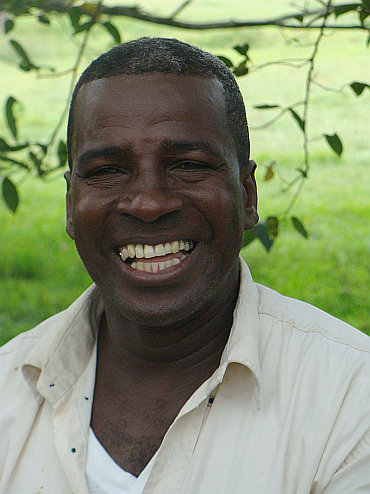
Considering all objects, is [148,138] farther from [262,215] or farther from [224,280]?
[262,215]

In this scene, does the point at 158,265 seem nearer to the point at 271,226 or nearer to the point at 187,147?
the point at 187,147

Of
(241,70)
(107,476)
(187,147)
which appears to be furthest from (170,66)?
(107,476)

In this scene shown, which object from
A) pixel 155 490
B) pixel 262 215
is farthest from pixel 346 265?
pixel 155 490

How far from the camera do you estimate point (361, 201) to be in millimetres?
5918

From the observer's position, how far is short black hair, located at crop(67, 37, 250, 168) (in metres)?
1.90

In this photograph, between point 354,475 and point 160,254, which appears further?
point 160,254

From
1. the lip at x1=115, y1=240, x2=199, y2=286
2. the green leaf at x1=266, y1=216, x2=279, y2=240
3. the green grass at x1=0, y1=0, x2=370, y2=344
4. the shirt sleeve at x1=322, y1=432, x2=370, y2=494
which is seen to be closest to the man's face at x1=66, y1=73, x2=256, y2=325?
the lip at x1=115, y1=240, x2=199, y2=286

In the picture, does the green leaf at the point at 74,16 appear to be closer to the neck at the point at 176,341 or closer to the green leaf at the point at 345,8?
the green leaf at the point at 345,8

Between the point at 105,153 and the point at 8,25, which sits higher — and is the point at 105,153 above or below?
above

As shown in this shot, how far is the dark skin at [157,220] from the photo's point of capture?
1826 millimetres

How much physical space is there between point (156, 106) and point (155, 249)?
384mm

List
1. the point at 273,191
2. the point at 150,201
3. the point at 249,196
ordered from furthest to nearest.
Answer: the point at 273,191 < the point at 249,196 < the point at 150,201

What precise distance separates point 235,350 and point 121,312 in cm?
33

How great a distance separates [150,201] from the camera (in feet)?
5.80
